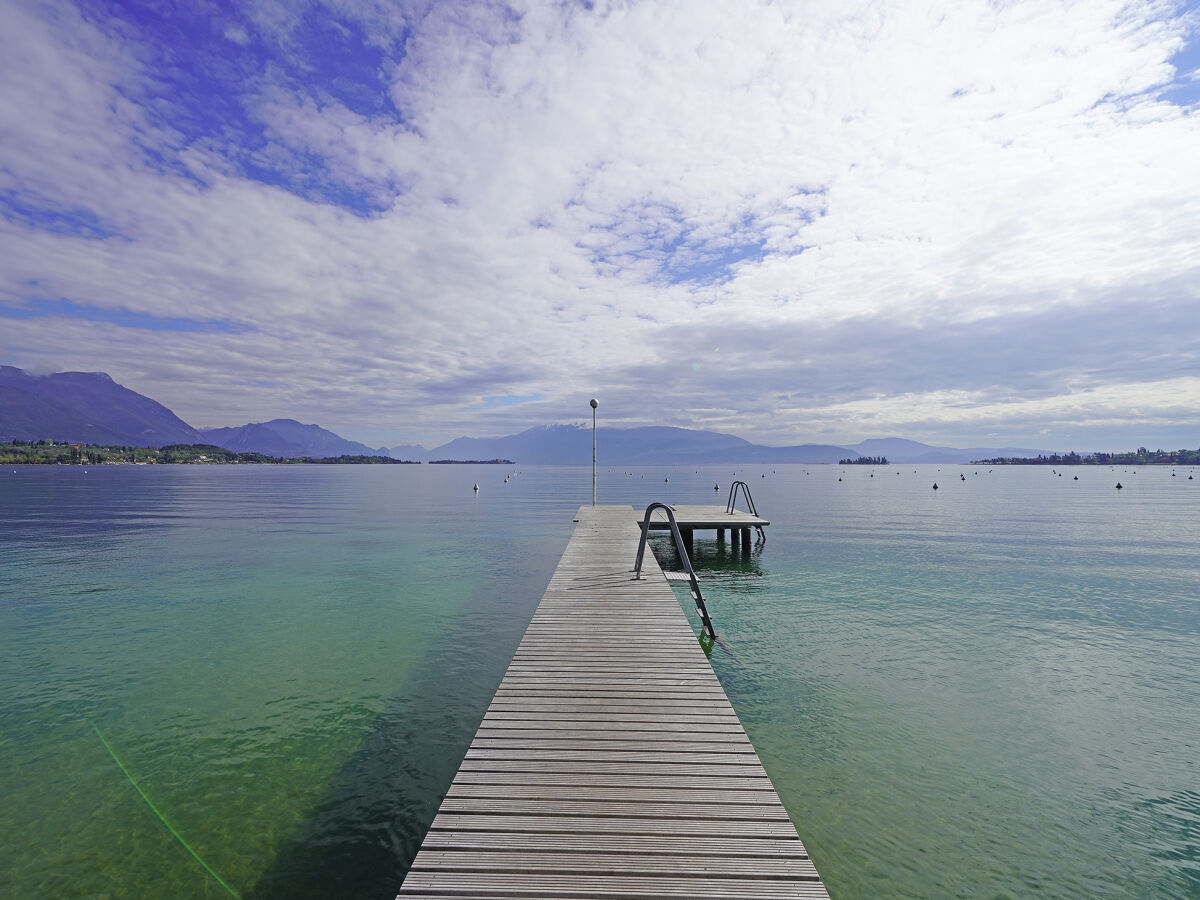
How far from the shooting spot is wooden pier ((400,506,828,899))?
3.63 metres

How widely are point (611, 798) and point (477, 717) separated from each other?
19.9 feet

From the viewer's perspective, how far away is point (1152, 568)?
24516mm

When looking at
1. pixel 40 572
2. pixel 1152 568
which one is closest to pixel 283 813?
pixel 40 572

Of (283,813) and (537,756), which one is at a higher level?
(537,756)

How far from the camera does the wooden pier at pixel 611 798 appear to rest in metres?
3.63

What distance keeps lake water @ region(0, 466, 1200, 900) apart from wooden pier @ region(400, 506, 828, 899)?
2.18m

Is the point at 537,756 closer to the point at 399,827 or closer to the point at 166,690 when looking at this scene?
the point at 399,827

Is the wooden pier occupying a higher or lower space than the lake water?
higher

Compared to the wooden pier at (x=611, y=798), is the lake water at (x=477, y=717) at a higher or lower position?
lower

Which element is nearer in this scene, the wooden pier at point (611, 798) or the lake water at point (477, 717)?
Answer: the wooden pier at point (611, 798)

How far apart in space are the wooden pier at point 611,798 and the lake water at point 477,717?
7.16ft

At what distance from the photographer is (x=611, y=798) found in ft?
14.9

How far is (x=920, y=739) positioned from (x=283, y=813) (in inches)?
373

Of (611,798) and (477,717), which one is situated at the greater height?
(611,798)
